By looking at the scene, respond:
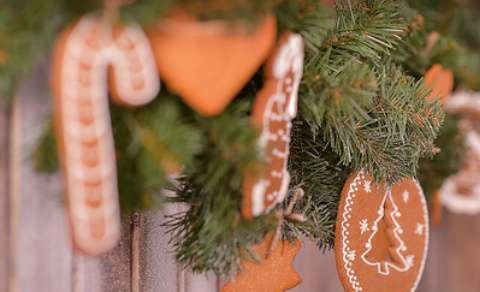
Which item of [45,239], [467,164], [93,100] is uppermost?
[93,100]

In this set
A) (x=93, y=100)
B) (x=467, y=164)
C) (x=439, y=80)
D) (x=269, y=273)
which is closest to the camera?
(x=93, y=100)

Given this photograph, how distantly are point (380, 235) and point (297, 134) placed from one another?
0.47 feet

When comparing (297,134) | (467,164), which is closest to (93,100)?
(297,134)

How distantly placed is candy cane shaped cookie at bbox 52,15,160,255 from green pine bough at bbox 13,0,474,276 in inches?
0.7

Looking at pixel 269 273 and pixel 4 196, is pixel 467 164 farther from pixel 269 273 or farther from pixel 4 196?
pixel 4 196

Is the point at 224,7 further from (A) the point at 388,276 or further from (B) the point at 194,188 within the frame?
(A) the point at 388,276

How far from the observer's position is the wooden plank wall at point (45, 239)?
456 millimetres

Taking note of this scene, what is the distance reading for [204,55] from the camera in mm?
425

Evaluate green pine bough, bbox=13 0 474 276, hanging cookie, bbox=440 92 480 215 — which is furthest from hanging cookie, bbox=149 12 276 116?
hanging cookie, bbox=440 92 480 215

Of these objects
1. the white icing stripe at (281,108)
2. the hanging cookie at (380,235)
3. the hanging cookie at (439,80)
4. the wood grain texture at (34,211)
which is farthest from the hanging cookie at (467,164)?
the wood grain texture at (34,211)

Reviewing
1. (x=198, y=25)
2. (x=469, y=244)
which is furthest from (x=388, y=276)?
(x=469, y=244)

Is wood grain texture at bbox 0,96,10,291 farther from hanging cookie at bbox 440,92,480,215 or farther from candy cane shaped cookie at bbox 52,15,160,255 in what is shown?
hanging cookie at bbox 440,92,480,215

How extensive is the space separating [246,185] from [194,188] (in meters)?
0.08

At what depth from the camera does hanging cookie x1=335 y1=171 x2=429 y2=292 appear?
65 cm
